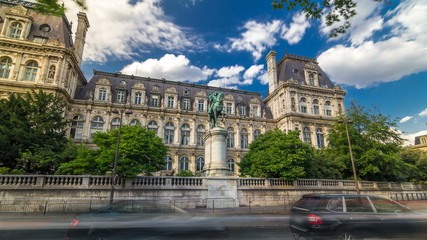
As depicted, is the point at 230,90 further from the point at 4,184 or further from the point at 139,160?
the point at 4,184

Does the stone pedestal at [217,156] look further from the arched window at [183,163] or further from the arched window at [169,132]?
the arched window at [169,132]

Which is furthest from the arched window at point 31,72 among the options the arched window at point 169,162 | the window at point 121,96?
the arched window at point 169,162

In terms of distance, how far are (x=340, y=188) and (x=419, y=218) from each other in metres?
17.1

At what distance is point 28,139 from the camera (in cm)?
1844

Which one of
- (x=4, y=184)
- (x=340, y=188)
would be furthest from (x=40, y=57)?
(x=340, y=188)

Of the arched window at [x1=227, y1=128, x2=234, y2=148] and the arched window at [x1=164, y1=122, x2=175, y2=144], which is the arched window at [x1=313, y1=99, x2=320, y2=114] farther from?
the arched window at [x1=164, y1=122, x2=175, y2=144]

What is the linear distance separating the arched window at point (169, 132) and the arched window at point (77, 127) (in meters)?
12.4

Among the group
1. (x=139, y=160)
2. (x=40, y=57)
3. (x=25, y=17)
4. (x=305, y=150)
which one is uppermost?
(x=25, y=17)

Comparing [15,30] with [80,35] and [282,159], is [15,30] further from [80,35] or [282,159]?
[282,159]

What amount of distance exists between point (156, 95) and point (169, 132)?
719cm

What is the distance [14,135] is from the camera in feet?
58.7

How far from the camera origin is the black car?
5980mm

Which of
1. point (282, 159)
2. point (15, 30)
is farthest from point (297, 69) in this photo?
point (15, 30)

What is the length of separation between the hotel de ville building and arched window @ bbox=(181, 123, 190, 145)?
17 centimetres
